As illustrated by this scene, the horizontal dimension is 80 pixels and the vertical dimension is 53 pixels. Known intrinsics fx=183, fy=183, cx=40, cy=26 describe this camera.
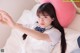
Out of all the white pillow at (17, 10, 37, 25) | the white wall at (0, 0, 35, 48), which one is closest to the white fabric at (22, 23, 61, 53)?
the white pillow at (17, 10, 37, 25)

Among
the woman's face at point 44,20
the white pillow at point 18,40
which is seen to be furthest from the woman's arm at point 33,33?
the white pillow at point 18,40

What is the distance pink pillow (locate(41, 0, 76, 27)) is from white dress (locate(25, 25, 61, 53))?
10 cm

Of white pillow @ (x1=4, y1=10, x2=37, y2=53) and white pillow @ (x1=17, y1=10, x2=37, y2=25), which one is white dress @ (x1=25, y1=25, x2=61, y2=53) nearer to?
white pillow @ (x1=4, y1=10, x2=37, y2=53)

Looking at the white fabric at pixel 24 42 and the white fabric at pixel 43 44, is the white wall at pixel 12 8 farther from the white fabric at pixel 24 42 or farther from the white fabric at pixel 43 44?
the white fabric at pixel 43 44

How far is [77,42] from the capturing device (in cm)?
140

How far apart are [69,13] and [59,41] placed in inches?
9.1

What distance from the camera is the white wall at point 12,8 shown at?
1.89 metres

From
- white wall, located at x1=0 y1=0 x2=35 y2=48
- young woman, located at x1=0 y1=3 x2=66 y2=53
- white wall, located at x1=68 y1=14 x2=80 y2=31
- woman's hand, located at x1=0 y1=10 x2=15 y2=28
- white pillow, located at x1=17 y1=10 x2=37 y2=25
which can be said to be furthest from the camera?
white wall, located at x1=0 y1=0 x2=35 y2=48

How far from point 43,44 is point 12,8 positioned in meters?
0.68

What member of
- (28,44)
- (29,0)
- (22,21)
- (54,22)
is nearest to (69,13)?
(54,22)

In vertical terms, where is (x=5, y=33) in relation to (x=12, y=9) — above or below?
below

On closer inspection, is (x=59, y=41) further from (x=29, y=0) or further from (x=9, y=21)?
(x=29, y=0)

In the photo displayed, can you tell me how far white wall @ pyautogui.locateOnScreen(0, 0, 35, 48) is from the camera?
1.89 m

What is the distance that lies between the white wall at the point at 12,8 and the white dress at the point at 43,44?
1.60 feet
